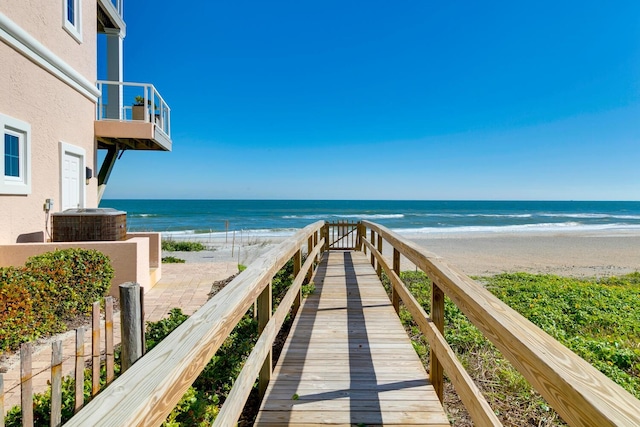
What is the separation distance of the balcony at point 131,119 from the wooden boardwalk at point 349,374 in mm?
5803

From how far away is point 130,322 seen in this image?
1.66 metres

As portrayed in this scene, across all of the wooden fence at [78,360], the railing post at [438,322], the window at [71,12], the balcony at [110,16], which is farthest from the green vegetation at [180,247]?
the railing post at [438,322]

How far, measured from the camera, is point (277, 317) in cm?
237

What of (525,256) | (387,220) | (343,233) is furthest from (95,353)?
(387,220)

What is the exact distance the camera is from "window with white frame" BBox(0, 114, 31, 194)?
477cm

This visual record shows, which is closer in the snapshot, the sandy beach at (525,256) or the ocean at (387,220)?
the sandy beach at (525,256)

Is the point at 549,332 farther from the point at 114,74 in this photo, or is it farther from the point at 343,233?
the point at 114,74

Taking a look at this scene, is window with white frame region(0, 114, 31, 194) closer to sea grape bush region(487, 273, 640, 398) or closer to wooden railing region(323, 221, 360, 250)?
wooden railing region(323, 221, 360, 250)

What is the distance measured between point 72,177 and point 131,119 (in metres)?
2.31

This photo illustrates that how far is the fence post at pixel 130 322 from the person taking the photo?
1642mm

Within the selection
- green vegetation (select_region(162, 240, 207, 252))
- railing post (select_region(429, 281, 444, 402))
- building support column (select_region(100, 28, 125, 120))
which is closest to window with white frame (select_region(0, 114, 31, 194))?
building support column (select_region(100, 28, 125, 120))

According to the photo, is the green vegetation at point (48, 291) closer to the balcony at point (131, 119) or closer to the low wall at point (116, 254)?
the low wall at point (116, 254)

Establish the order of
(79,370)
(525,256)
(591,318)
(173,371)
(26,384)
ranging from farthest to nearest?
1. (525,256)
2. (591,318)
3. (79,370)
4. (26,384)
5. (173,371)

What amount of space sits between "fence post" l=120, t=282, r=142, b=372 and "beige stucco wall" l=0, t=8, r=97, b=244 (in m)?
4.74
